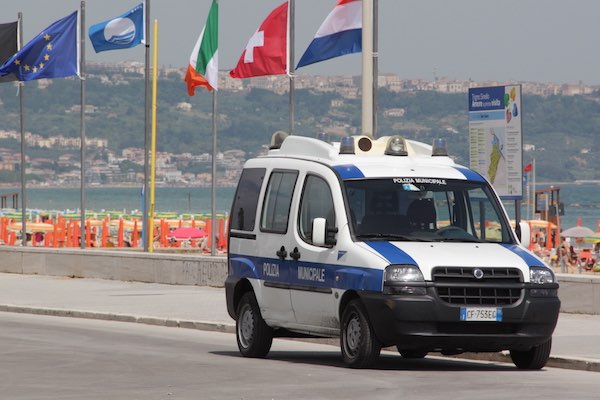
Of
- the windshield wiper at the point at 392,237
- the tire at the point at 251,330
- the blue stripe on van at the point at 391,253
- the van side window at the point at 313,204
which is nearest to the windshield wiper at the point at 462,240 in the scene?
the windshield wiper at the point at 392,237

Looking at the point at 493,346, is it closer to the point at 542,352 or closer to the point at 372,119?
the point at 542,352

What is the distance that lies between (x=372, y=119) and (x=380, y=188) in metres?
8.70

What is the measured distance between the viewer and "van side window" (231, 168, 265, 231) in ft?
56.3

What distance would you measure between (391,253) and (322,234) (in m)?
0.82

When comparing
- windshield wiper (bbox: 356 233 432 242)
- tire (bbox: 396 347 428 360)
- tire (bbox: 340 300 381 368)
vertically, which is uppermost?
windshield wiper (bbox: 356 233 432 242)

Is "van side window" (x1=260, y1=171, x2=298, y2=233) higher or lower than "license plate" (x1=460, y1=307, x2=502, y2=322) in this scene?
higher

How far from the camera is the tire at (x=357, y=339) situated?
14906 millimetres

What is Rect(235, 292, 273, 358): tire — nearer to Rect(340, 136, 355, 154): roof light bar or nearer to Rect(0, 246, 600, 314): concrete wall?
Rect(340, 136, 355, 154): roof light bar

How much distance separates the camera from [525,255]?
15211 mm

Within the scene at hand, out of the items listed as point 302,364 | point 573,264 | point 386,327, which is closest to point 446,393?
point 386,327

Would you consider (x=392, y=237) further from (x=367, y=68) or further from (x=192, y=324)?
(x=367, y=68)

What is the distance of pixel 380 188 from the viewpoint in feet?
51.9

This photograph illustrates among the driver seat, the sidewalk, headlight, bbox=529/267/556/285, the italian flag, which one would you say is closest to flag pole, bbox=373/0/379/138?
the sidewalk

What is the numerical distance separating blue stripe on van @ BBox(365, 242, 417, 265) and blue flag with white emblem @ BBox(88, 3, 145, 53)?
20.0 m
